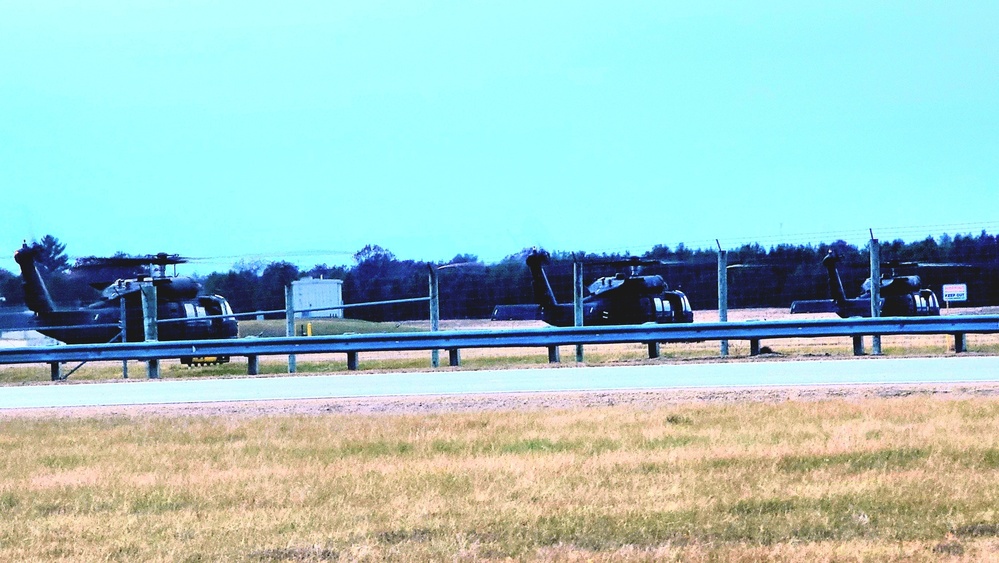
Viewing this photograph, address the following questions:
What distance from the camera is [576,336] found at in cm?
1889

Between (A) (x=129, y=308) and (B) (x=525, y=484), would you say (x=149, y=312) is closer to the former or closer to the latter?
(A) (x=129, y=308)

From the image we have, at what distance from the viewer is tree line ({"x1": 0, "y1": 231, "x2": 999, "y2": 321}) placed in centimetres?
2236

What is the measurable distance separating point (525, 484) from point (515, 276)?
2261 centimetres

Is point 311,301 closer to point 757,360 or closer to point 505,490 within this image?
point 757,360

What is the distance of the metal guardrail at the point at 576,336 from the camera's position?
18609 millimetres

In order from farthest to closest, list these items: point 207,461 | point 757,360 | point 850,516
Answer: point 757,360, point 207,461, point 850,516

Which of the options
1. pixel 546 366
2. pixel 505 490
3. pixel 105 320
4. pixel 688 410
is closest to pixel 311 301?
pixel 105 320

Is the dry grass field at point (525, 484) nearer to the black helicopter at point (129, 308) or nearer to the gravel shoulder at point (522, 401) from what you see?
the gravel shoulder at point (522, 401)

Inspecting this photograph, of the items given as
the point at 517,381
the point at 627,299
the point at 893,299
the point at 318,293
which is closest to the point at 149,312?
the point at 517,381

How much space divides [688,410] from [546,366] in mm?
7890

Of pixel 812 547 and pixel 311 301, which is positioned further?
pixel 311 301

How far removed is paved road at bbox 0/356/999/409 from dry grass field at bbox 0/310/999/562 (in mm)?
2259

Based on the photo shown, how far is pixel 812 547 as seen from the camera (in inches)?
203

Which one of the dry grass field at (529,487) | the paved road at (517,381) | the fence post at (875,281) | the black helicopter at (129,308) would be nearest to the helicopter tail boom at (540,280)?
the black helicopter at (129,308)
